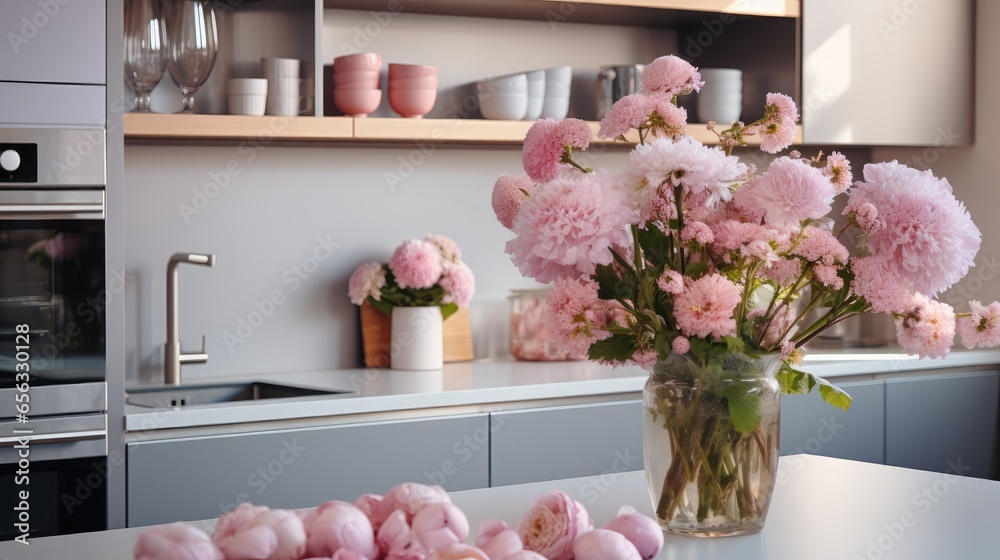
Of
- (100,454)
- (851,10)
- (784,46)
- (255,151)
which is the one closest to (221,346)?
(255,151)

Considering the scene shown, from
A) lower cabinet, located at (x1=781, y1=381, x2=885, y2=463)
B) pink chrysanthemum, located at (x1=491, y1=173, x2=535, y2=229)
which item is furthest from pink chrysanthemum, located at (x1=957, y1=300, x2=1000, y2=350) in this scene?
lower cabinet, located at (x1=781, y1=381, x2=885, y2=463)

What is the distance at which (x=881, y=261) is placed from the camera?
45.6 inches

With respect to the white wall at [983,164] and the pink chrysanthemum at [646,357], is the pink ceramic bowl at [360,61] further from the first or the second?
the pink chrysanthemum at [646,357]

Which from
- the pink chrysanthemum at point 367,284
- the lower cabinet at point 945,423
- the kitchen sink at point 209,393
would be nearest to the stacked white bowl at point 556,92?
the pink chrysanthemum at point 367,284

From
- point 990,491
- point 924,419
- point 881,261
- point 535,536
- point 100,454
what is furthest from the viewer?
point 924,419

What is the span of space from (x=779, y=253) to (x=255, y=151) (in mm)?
2068

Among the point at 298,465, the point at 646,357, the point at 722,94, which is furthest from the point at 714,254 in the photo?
the point at 722,94

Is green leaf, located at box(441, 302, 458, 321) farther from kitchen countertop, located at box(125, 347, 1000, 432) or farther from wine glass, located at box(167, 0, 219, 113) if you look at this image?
wine glass, located at box(167, 0, 219, 113)

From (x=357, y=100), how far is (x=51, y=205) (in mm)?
866

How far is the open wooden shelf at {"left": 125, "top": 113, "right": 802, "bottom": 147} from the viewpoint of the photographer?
2.60 meters

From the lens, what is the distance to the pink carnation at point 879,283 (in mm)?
1156

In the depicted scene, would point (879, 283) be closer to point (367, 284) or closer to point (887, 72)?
point (367, 284)

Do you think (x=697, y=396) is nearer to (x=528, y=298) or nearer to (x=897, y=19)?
(x=528, y=298)

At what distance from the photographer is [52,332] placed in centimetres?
228
